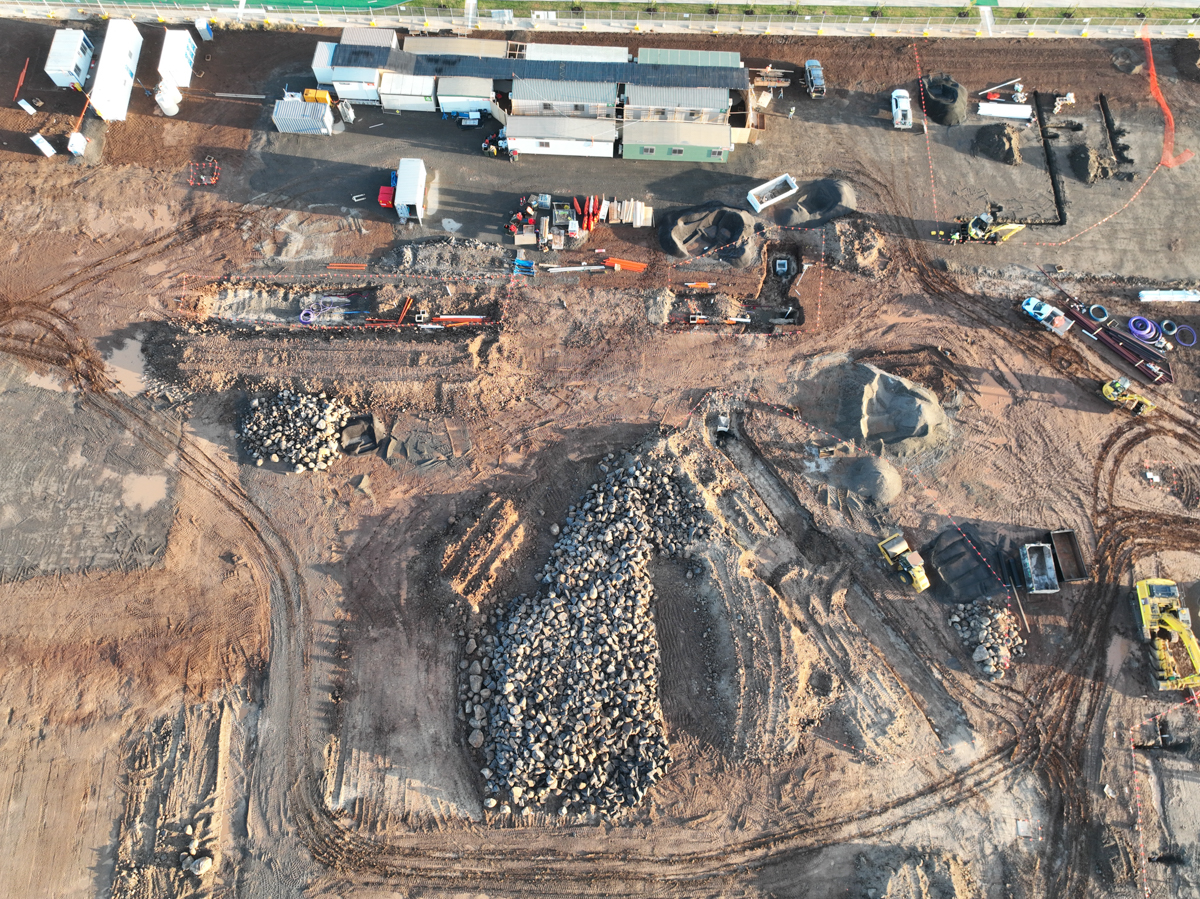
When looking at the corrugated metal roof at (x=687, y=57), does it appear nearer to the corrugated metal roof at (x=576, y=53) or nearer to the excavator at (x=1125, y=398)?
the corrugated metal roof at (x=576, y=53)

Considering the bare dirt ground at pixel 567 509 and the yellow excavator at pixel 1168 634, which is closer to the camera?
the bare dirt ground at pixel 567 509

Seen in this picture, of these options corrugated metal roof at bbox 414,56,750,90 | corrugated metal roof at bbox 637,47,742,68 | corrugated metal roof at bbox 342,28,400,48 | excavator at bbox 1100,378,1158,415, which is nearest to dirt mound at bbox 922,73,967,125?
corrugated metal roof at bbox 414,56,750,90

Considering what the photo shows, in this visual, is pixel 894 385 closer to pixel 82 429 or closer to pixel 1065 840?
pixel 1065 840

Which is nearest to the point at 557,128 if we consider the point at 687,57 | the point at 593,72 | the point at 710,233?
the point at 593,72

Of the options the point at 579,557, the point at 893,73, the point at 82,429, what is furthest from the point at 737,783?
the point at 893,73

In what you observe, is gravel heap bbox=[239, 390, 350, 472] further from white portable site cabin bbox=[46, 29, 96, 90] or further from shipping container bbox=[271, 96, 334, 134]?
white portable site cabin bbox=[46, 29, 96, 90]

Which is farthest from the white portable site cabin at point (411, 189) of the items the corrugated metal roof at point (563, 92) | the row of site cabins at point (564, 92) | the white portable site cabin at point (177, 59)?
the white portable site cabin at point (177, 59)
